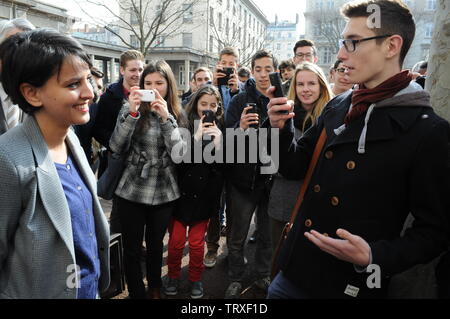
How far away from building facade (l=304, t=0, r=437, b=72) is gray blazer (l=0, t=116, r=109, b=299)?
33061 millimetres

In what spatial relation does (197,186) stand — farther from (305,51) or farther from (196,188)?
(305,51)

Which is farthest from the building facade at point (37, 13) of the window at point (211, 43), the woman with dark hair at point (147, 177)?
A: the window at point (211, 43)

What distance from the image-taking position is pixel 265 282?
3594mm

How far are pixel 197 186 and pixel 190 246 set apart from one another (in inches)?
25.1

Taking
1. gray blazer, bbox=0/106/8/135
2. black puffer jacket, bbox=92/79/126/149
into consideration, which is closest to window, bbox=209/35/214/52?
black puffer jacket, bbox=92/79/126/149

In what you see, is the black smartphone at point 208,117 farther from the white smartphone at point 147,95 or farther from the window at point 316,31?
the window at point 316,31

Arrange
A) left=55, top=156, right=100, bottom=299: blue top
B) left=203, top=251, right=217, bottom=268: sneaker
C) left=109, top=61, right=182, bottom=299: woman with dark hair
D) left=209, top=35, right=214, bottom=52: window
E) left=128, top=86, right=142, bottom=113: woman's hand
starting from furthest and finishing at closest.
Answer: left=209, top=35, right=214, bottom=52: window, left=203, top=251, right=217, bottom=268: sneaker, left=109, top=61, right=182, bottom=299: woman with dark hair, left=128, top=86, right=142, bottom=113: woman's hand, left=55, top=156, right=100, bottom=299: blue top

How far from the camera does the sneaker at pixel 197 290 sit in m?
3.38

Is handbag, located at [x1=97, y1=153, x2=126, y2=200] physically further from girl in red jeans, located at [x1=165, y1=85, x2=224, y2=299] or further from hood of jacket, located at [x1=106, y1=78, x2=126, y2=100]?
hood of jacket, located at [x1=106, y1=78, x2=126, y2=100]

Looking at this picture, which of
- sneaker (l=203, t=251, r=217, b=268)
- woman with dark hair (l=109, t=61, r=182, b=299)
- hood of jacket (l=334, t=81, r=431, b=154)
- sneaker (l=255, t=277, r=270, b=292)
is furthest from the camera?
sneaker (l=203, t=251, r=217, b=268)

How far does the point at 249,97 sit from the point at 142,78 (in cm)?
107

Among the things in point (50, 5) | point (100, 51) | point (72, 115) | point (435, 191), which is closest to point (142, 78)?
point (72, 115)

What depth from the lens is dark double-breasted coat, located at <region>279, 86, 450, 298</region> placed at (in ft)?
4.68

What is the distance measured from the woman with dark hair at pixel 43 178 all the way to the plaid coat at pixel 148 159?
4.13 feet
